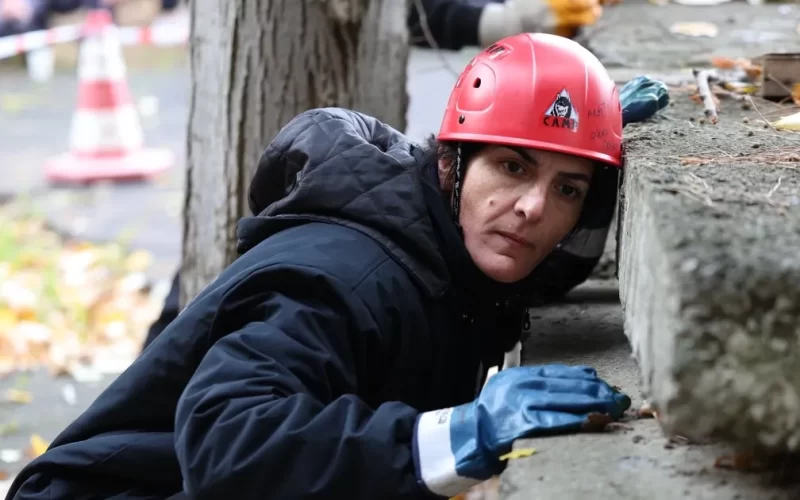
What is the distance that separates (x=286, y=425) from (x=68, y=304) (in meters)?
5.30

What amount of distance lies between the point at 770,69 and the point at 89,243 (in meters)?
5.78

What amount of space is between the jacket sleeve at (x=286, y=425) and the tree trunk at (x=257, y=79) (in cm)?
177

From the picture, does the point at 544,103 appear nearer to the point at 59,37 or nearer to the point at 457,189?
the point at 457,189

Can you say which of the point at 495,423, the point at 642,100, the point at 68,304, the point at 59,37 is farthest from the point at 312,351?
the point at 59,37

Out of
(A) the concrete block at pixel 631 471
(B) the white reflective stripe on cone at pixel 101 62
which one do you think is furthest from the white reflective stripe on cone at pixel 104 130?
(A) the concrete block at pixel 631 471

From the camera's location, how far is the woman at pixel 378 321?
201 centimetres

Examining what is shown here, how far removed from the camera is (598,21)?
5.78m

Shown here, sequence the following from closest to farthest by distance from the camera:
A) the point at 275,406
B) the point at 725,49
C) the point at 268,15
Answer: the point at 275,406 < the point at 268,15 < the point at 725,49

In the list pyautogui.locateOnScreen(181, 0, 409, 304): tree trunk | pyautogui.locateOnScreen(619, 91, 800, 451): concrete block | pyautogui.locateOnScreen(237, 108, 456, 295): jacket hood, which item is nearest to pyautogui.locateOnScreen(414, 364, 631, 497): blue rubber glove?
pyautogui.locateOnScreen(619, 91, 800, 451): concrete block

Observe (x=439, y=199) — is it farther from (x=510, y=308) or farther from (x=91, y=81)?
(x=91, y=81)

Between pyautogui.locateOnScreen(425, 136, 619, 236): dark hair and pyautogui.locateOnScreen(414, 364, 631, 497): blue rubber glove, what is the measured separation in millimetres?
754

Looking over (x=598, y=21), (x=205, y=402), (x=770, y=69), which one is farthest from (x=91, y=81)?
(x=205, y=402)

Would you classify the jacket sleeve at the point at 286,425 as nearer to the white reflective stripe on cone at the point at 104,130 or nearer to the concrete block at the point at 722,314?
the concrete block at the point at 722,314

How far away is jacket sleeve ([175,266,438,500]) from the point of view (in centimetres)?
199
